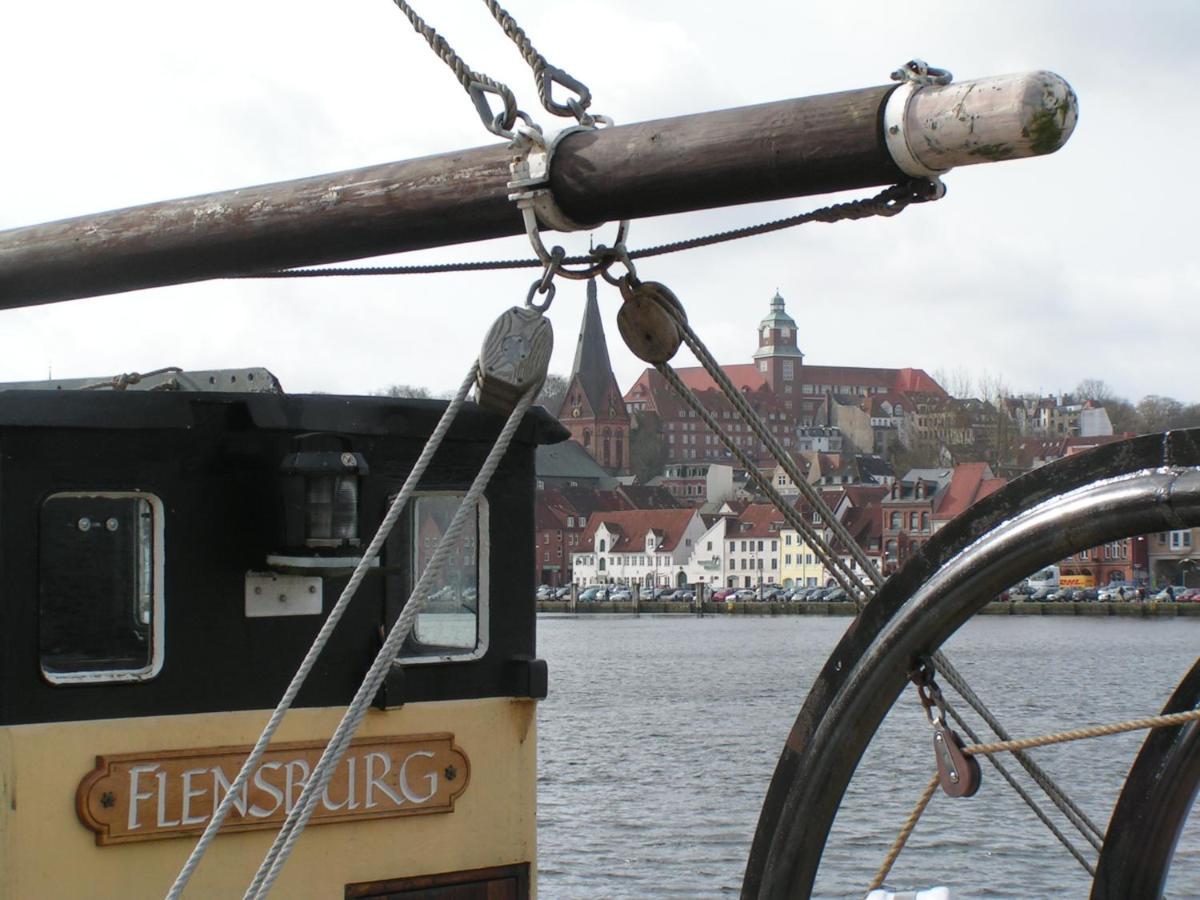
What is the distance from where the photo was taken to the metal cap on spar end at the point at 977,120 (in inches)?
113

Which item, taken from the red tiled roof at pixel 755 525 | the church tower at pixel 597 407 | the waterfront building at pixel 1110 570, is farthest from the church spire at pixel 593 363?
the waterfront building at pixel 1110 570

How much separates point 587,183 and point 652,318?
1.30 feet

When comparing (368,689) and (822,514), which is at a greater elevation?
(822,514)

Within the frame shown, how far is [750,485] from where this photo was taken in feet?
246

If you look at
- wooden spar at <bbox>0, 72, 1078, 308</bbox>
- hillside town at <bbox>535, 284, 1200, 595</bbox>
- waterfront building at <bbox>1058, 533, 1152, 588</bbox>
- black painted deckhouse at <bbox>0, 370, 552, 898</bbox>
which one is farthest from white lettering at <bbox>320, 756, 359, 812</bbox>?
waterfront building at <bbox>1058, 533, 1152, 588</bbox>

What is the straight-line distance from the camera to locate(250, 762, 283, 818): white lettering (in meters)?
4.94

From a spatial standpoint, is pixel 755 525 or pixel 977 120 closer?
pixel 977 120

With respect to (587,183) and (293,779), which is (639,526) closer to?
(293,779)

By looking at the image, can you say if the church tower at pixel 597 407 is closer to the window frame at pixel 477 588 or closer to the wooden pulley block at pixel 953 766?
the window frame at pixel 477 588

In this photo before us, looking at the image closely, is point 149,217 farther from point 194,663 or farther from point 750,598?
point 750,598

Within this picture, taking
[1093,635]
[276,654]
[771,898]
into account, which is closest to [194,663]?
[276,654]

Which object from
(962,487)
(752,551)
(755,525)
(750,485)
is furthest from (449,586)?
(755,525)

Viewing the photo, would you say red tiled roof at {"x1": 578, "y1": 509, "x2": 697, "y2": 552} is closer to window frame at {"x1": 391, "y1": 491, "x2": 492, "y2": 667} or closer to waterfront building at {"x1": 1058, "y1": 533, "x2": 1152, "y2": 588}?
waterfront building at {"x1": 1058, "y1": 533, "x2": 1152, "y2": 588}

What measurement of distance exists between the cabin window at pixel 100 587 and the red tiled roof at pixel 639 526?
412ft
